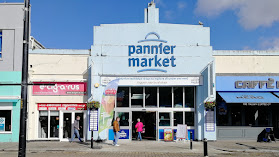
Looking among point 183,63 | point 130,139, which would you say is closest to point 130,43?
point 183,63

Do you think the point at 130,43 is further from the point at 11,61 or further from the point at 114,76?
the point at 11,61

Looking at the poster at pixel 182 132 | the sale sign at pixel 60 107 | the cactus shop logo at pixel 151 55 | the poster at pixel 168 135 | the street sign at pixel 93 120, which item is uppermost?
the cactus shop logo at pixel 151 55

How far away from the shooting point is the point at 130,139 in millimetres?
18219

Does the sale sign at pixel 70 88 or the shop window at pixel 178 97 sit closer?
the sale sign at pixel 70 88

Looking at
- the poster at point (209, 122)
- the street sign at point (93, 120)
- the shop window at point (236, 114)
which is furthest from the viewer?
the shop window at point (236, 114)

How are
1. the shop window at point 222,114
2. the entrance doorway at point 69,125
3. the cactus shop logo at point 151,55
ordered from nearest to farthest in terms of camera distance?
the cactus shop logo at point 151,55 < the entrance doorway at point 69,125 < the shop window at point 222,114

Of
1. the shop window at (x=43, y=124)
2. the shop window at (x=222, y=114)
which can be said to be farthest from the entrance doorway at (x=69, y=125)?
the shop window at (x=222, y=114)

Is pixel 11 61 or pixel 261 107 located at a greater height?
pixel 11 61

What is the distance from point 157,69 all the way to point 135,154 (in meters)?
6.39

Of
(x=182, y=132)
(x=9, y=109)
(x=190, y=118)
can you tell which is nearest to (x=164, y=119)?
(x=190, y=118)

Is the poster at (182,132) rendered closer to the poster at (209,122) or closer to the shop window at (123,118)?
the poster at (209,122)

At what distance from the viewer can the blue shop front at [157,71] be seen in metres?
18.0

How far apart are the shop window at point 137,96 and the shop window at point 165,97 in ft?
4.13

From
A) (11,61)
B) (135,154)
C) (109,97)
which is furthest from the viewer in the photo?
(11,61)
